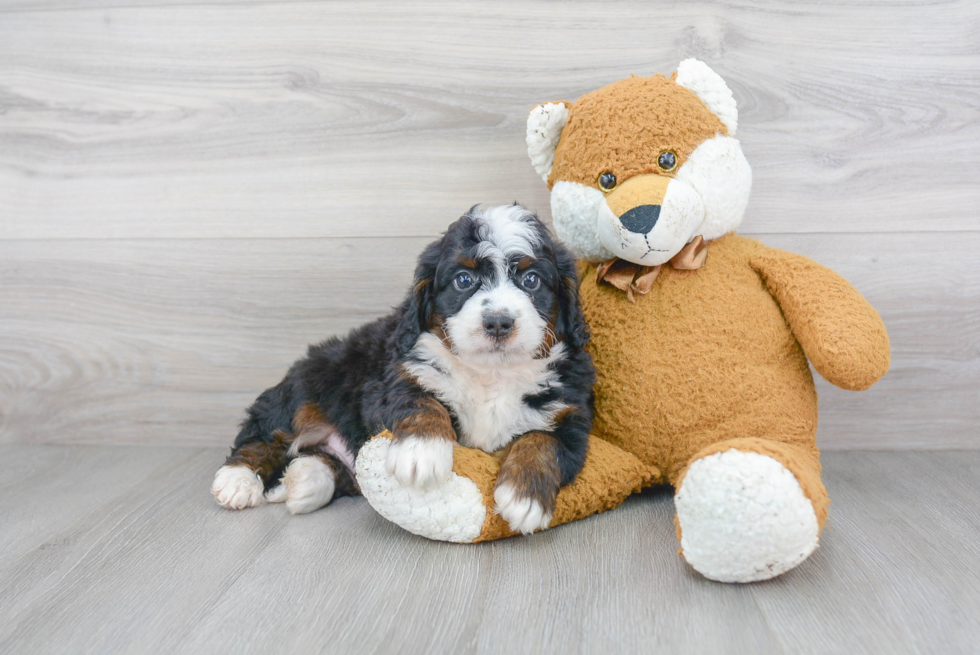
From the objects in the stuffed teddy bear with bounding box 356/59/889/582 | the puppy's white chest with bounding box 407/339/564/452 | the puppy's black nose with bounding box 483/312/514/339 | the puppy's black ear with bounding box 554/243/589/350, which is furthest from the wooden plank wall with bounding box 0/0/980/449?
the puppy's black nose with bounding box 483/312/514/339

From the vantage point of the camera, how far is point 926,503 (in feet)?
5.88

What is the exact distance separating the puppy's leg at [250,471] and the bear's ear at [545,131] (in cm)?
104

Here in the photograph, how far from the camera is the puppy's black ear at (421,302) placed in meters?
1.67

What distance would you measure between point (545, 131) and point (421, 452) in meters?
0.88

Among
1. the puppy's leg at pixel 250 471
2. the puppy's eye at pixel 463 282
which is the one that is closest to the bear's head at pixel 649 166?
the puppy's eye at pixel 463 282

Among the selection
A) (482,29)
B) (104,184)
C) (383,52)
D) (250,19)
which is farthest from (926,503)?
(104,184)

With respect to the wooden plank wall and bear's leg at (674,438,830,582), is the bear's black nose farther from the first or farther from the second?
the wooden plank wall

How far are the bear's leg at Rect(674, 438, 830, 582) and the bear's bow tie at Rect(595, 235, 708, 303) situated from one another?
1.68 feet

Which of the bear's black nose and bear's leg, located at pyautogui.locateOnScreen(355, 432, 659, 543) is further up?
the bear's black nose

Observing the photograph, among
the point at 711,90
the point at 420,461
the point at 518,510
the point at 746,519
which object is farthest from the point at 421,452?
the point at 711,90

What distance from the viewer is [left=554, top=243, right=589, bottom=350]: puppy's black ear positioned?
5.51 feet

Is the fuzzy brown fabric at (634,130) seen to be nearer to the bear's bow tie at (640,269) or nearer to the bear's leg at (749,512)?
the bear's bow tie at (640,269)

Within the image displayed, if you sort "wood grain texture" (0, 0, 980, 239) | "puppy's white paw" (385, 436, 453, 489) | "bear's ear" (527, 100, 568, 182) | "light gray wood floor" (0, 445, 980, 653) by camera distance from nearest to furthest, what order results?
"light gray wood floor" (0, 445, 980, 653)
"puppy's white paw" (385, 436, 453, 489)
"bear's ear" (527, 100, 568, 182)
"wood grain texture" (0, 0, 980, 239)

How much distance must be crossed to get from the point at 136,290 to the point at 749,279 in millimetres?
1958
